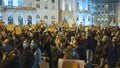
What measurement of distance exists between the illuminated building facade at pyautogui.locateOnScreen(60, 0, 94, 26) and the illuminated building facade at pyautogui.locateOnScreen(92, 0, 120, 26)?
4108 mm

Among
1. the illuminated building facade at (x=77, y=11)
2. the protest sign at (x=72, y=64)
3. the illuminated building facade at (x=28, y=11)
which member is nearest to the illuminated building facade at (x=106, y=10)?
the illuminated building facade at (x=77, y=11)

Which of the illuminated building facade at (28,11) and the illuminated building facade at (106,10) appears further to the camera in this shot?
→ the illuminated building facade at (106,10)

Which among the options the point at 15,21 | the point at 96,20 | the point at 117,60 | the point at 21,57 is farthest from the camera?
the point at 96,20

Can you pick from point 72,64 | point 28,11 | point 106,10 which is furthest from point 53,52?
point 106,10

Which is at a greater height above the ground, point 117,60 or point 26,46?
point 26,46

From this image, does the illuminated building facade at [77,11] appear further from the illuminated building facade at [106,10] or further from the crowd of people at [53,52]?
the crowd of people at [53,52]

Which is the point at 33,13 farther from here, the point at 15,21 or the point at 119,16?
the point at 119,16

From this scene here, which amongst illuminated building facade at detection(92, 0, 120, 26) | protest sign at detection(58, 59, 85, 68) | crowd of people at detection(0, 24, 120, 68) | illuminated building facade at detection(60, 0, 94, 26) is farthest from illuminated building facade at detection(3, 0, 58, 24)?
protest sign at detection(58, 59, 85, 68)

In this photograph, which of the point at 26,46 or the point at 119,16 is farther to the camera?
the point at 119,16

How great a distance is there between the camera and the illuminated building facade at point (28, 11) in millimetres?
84250

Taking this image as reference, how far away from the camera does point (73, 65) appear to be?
1005 centimetres

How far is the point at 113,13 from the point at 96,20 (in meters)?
6.33

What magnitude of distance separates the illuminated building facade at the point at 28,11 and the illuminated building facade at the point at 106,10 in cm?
2242

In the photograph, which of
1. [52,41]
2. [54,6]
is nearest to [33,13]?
[54,6]
